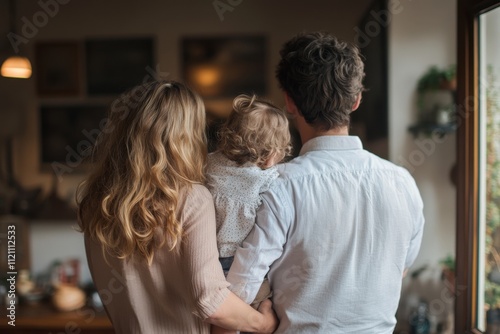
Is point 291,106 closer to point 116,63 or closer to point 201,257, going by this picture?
point 201,257

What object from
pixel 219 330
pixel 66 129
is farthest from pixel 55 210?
pixel 219 330

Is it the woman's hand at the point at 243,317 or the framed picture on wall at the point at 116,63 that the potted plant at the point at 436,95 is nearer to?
the woman's hand at the point at 243,317

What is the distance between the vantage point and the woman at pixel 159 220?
46.7 inches

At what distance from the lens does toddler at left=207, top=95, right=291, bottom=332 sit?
125 cm

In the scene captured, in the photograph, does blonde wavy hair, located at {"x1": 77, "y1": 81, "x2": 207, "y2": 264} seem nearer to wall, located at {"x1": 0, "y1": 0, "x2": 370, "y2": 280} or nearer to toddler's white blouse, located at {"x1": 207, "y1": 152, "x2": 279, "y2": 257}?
toddler's white blouse, located at {"x1": 207, "y1": 152, "x2": 279, "y2": 257}

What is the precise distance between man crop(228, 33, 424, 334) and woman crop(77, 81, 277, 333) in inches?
3.4

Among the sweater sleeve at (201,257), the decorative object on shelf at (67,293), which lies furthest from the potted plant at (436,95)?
the decorative object on shelf at (67,293)

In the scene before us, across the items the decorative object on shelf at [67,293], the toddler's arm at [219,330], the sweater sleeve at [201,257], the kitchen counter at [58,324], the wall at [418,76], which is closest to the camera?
the sweater sleeve at [201,257]

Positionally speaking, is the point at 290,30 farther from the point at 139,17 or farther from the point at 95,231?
the point at 95,231

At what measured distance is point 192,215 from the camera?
120 cm

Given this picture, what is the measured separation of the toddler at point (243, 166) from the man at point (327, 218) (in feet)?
0.12

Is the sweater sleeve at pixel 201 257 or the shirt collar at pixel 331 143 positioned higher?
the shirt collar at pixel 331 143

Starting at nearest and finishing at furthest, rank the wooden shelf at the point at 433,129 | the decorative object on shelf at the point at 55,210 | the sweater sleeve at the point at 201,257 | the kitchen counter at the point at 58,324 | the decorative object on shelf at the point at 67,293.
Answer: the sweater sleeve at the point at 201,257 < the wooden shelf at the point at 433,129 < the kitchen counter at the point at 58,324 < the decorative object on shelf at the point at 67,293 < the decorative object on shelf at the point at 55,210

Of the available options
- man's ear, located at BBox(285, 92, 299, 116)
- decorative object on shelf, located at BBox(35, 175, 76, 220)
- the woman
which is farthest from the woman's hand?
decorative object on shelf, located at BBox(35, 175, 76, 220)
